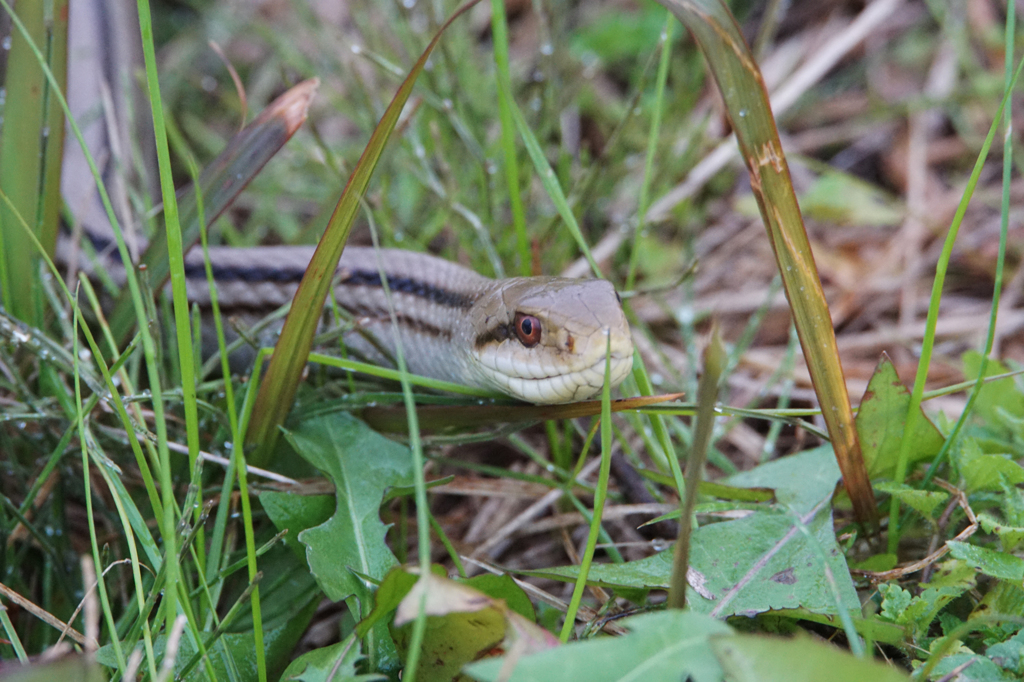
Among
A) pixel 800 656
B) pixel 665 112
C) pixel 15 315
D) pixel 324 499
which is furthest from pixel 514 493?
pixel 665 112

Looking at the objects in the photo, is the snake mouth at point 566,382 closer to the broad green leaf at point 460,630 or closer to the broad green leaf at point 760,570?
the broad green leaf at point 760,570

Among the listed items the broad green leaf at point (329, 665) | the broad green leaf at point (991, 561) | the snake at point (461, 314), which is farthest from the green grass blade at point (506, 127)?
the broad green leaf at point (991, 561)

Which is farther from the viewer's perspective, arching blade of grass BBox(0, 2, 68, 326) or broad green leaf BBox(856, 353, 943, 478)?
arching blade of grass BBox(0, 2, 68, 326)

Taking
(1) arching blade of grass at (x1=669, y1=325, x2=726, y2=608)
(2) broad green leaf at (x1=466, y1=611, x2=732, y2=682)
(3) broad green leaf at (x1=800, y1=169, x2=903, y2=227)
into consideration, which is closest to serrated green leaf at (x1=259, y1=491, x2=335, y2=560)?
(2) broad green leaf at (x1=466, y1=611, x2=732, y2=682)

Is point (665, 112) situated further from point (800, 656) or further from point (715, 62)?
point (800, 656)

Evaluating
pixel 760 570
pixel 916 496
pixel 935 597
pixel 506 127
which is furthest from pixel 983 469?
pixel 506 127

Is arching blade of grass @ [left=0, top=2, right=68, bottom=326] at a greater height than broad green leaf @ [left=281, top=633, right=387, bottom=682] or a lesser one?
greater

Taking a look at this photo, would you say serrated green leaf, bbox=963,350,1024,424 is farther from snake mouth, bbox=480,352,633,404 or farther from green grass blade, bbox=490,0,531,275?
green grass blade, bbox=490,0,531,275
